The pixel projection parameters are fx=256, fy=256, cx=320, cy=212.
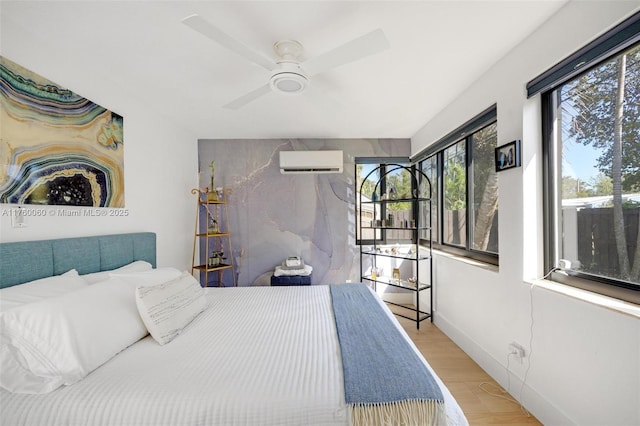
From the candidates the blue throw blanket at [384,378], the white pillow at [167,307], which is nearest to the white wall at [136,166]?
the white pillow at [167,307]

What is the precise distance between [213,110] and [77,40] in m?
1.11

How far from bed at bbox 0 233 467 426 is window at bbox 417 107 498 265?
1309 millimetres

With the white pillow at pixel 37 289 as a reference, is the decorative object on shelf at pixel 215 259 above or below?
below

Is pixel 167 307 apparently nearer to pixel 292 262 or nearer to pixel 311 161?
pixel 292 262

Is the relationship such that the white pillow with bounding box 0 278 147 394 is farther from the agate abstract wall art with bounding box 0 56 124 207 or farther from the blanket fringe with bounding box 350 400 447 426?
the blanket fringe with bounding box 350 400 447 426

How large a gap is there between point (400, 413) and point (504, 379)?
146 centimetres

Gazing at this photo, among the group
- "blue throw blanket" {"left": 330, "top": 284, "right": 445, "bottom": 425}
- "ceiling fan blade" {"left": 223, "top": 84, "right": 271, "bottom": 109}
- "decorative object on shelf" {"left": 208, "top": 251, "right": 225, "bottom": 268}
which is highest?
"ceiling fan blade" {"left": 223, "top": 84, "right": 271, "bottom": 109}

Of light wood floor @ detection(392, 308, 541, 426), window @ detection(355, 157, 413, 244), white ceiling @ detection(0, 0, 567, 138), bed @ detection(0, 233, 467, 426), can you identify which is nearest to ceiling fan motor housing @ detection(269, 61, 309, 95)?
white ceiling @ detection(0, 0, 567, 138)

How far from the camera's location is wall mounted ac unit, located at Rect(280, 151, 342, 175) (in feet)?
11.0

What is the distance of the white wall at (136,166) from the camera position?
1.47 m

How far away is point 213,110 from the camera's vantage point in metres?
2.62

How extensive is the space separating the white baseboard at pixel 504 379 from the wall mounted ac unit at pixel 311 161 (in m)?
2.22

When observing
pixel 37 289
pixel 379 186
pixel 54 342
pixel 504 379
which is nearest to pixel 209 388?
pixel 54 342

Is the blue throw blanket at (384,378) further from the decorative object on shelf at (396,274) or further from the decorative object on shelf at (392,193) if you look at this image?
the decorative object on shelf at (392,193)
